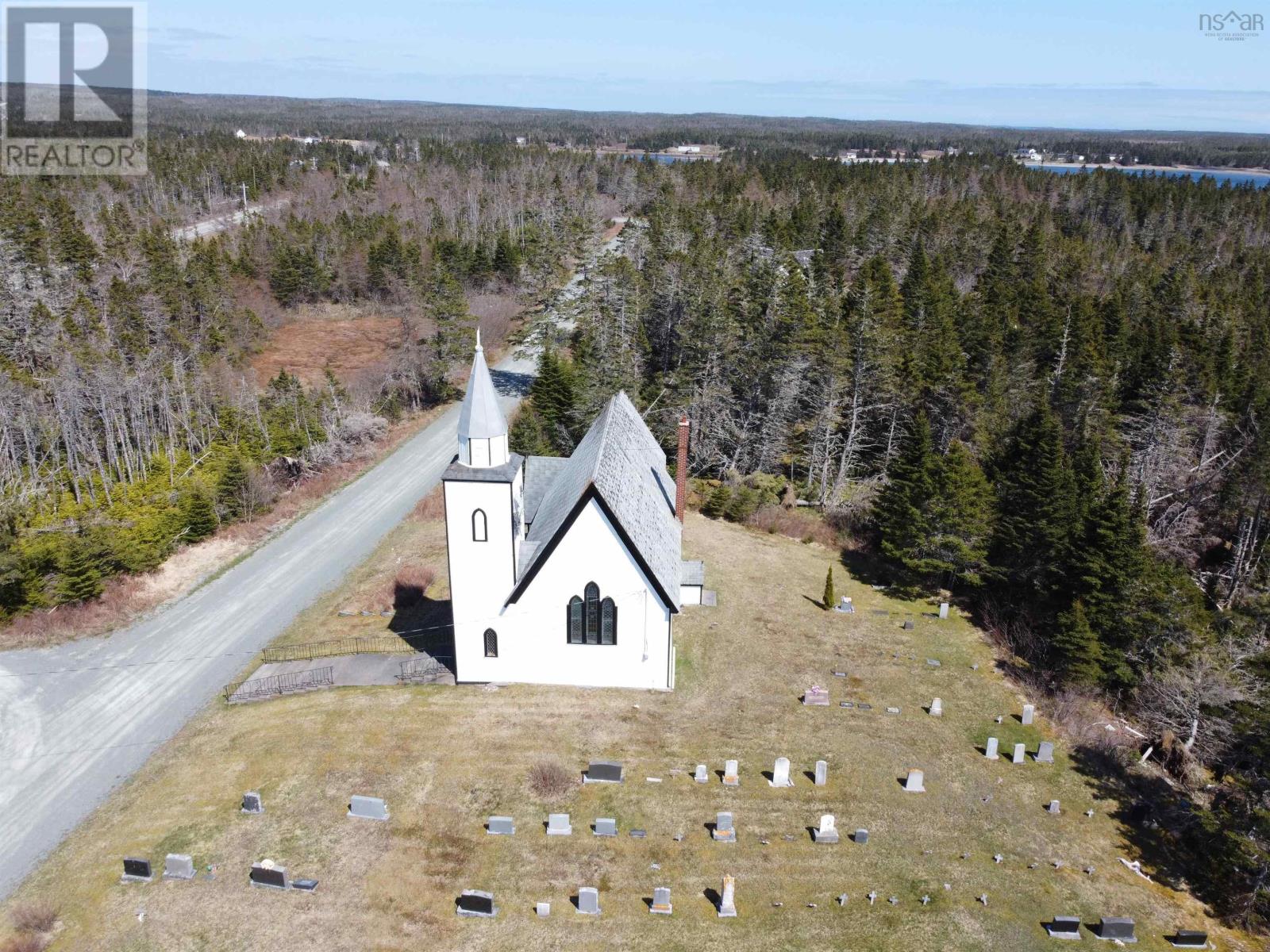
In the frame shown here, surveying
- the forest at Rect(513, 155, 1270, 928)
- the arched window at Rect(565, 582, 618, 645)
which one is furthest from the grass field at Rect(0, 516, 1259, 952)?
the forest at Rect(513, 155, 1270, 928)

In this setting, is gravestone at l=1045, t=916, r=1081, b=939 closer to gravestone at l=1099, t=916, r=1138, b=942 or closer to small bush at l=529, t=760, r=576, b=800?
gravestone at l=1099, t=916, r=1138, b=942

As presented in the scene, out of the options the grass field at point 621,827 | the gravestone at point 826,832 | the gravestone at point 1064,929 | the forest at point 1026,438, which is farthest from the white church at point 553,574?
the forest at point 1026,438

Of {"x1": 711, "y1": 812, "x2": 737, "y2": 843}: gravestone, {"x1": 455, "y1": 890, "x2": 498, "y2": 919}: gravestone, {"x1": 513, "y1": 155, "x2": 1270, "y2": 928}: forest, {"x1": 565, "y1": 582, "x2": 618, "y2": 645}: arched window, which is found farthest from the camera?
{"x1": 513, "y1": 155, "x2": 1270, "y2": 928}: forest

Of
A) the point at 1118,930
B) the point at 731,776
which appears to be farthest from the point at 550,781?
the point at 1118,930

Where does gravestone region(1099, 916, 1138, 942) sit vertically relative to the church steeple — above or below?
below

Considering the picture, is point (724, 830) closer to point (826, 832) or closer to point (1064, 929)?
point (826, 832)

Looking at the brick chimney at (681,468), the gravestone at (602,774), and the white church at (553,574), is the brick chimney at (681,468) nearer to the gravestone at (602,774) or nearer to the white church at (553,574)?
the white church at (553,574)

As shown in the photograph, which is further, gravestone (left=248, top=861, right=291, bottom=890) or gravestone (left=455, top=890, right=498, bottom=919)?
gravestone (left=248, top=861, right=291, bottom=890)
